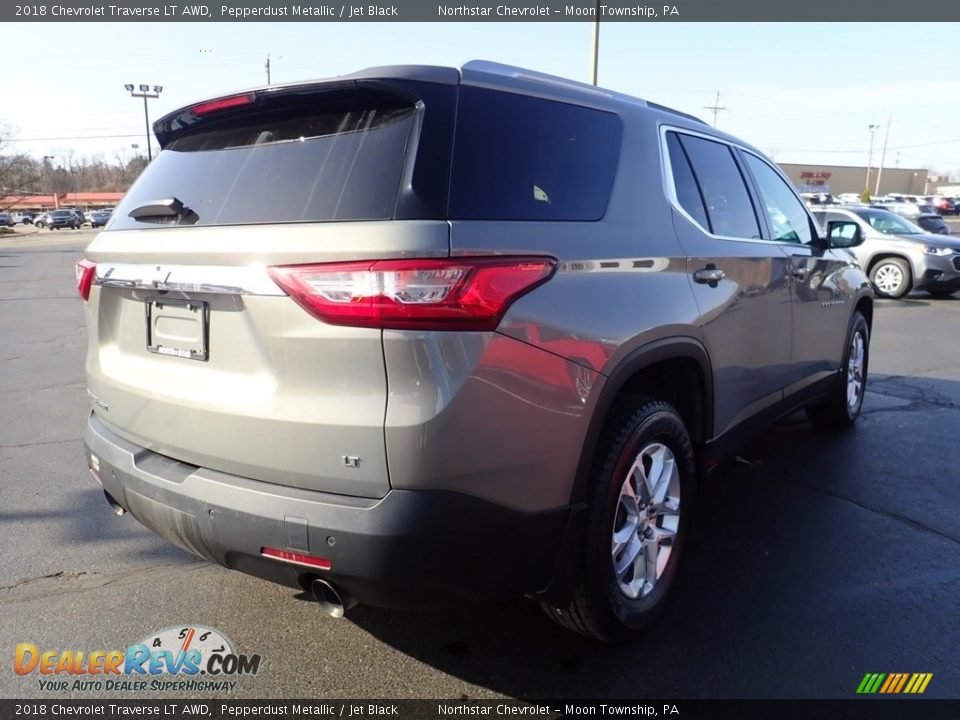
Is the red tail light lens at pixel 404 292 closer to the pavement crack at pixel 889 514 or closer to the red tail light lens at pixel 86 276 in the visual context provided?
the red tail light lens at pixel 86 276

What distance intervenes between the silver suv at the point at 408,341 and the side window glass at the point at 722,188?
0.45 metres

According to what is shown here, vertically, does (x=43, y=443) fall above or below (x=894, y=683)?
below

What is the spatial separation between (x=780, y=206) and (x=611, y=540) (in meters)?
2.72

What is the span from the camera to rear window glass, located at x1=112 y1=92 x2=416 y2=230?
6.91 ft

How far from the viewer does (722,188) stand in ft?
11.8

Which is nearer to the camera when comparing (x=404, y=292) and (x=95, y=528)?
(x=404, y=292)

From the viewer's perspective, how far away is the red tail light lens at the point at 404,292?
6.33ft

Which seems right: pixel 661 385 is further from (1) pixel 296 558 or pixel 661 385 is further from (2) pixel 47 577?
(2) pixel 47 577

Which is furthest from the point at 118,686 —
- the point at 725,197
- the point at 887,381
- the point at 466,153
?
the point at 887,381

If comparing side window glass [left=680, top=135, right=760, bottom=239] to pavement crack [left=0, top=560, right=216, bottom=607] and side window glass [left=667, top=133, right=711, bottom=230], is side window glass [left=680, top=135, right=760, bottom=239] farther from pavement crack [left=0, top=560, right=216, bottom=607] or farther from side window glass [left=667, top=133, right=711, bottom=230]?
pavement crack [left=0, top=560, right=216, bottom=607]

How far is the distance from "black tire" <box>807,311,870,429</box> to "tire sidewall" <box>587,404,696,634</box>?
2.49 m

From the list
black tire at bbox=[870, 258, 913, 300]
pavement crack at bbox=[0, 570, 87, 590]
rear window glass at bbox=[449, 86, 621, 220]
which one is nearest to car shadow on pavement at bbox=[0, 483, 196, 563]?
pavement crack at bbox=[0, 570, 87, 590]

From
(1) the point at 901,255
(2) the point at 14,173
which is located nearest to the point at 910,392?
(1) the point at 901,255

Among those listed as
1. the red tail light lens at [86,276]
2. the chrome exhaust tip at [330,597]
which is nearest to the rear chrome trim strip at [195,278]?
the red tail light lens at [86,276]
